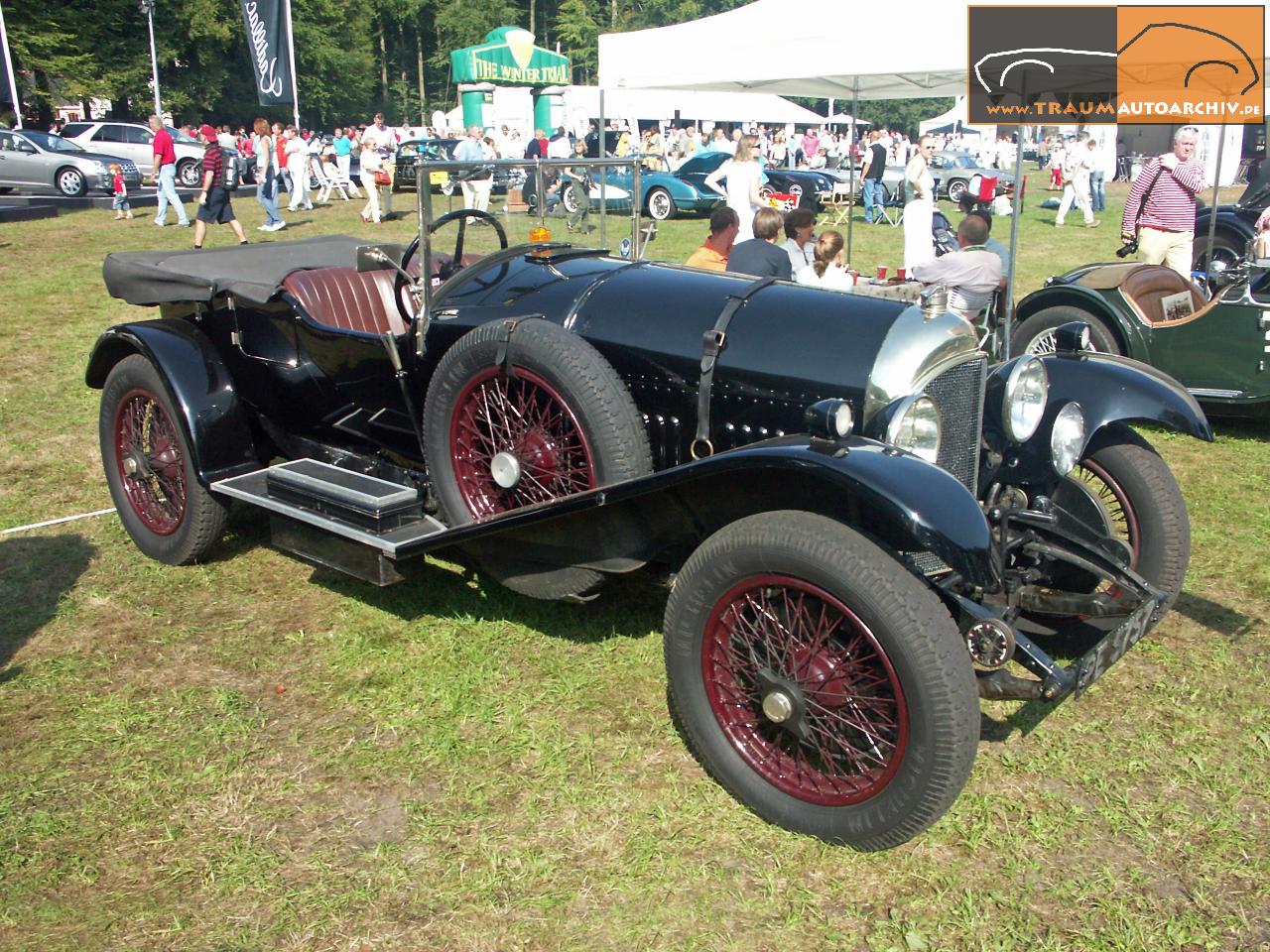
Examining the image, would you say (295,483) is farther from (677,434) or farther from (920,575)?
(920,575)

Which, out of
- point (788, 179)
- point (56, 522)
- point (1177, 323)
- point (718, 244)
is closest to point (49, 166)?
point (788, 179)

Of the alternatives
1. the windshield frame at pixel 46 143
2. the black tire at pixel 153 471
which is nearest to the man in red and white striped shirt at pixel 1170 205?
the black tire at pixel 153 471

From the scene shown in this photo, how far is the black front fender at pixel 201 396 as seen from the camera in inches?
171

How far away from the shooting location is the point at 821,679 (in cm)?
279

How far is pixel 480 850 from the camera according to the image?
2.83 meters

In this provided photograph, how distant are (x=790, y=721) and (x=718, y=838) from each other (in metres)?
0.39

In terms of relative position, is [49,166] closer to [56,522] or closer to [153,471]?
[56,522]

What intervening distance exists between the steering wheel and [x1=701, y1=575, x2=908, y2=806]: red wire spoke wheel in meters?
1.97

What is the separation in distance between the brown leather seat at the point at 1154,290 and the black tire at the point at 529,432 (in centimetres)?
505

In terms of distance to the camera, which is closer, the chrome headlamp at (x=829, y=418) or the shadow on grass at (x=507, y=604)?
the chrome headlamp at (x=829, y=418)

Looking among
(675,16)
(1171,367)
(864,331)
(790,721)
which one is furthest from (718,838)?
(675,16)

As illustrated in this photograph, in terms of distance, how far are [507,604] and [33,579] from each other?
2.14 meters

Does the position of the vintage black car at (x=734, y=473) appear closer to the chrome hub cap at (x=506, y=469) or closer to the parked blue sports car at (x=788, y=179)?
the chrome hub cap at (x=506, y=469)

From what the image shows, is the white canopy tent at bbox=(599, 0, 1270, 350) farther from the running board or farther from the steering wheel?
the running board
